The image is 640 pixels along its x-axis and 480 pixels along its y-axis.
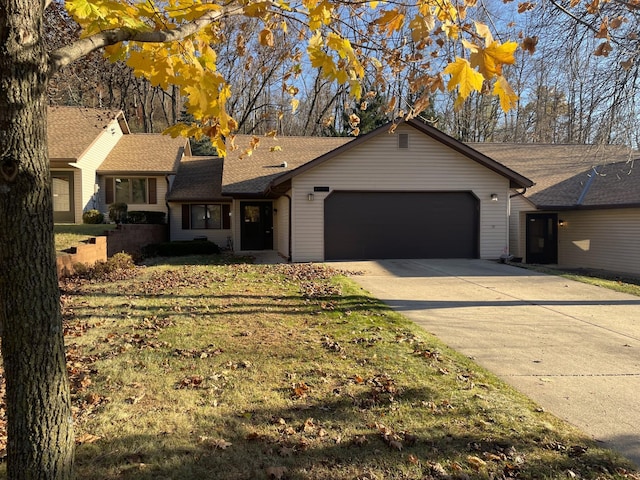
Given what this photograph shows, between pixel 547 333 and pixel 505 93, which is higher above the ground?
pixel 505 93

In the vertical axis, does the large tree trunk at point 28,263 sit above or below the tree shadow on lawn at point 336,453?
above

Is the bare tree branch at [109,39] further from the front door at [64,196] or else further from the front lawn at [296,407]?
the front door at [64,196]

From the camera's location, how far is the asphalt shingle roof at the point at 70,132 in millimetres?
19062

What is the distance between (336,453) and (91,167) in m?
21.3

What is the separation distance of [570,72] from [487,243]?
32.0 feet

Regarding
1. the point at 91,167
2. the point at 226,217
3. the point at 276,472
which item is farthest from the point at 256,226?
the point at 276,472

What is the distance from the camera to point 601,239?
684 inches

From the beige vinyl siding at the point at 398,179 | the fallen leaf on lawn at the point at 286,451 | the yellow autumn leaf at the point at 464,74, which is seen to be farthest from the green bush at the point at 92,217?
the yellow autumn leaf at the point at 464,74

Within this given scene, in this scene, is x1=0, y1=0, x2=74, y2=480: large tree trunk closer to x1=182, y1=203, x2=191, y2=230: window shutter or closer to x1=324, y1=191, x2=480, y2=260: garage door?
x1=324, y1=191, x2=480, y2=260: garage door

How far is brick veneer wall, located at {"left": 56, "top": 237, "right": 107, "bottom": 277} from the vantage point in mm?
10445

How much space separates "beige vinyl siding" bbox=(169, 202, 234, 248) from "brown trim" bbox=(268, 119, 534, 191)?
6609mm

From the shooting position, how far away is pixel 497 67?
2775 millimetres

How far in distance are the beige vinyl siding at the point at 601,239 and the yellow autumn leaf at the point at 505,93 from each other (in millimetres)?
16038

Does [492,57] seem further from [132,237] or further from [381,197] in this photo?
[132,237]
